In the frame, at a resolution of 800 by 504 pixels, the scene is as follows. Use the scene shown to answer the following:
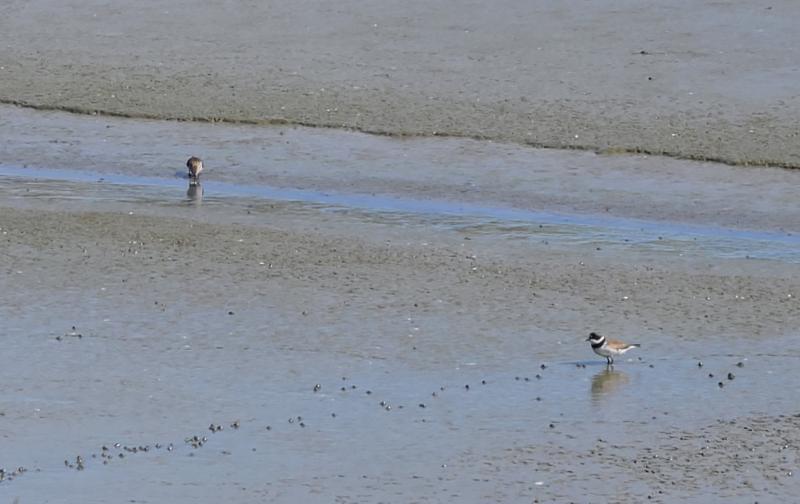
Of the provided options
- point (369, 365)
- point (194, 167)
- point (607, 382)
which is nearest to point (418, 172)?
point (194, 167)

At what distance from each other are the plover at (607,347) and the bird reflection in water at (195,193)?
5.82m

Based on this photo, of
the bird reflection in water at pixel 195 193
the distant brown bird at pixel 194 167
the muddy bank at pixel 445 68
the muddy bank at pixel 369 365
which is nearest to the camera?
the muddy bank at pixel 369 365

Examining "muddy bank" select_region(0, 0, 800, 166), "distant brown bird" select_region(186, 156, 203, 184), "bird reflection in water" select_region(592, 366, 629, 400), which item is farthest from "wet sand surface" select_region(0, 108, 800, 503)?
"muddy bank" select_region(0, 0, 800, 166)

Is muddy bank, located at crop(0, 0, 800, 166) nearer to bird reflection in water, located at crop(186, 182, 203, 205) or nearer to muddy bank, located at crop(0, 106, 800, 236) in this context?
muddy bank, located at crop(0, 106, 800, 236)

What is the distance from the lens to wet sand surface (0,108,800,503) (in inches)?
388

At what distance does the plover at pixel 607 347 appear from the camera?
11562 mm

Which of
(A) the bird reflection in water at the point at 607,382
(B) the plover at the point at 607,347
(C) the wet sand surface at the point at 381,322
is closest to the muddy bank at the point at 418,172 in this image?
(C) the wet sand surface at the point at 381,322

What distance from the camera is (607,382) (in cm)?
1144

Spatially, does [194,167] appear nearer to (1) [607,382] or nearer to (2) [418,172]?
(2) [418,172]

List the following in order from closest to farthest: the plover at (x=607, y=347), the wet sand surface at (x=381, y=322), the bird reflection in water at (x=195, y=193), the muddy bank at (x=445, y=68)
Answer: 1. the wet sand surface at (x=381, y=322)
2. the plover at (x=607, y=347)
3. the bird reflection in water at (x=195, y=193)
4. the muddy bank at (x=445, y=68)

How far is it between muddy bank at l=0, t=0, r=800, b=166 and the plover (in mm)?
5985

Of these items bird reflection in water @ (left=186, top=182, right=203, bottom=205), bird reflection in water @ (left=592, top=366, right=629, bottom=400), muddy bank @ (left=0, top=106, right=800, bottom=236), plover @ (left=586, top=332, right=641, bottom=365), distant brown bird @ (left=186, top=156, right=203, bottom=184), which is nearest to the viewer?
bird reflection in water @ (left=592, top=366, right=629, bottom=400)

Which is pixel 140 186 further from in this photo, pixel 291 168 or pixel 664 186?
pixel 664 186

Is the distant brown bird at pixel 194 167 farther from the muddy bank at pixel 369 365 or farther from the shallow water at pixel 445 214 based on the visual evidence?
the muddy bank at pixel 369 365
